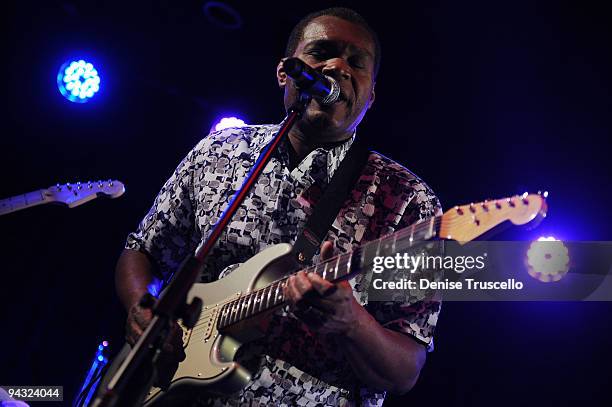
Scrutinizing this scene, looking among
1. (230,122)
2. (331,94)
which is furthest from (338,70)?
(230,122)

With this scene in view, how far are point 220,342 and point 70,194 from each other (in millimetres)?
5135

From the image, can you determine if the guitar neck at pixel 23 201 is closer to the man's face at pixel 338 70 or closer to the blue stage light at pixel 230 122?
the blue stage light at pixel 230 122

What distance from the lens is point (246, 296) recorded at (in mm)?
2330

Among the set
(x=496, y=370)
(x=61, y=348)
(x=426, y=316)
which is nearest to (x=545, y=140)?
(x=496, y=370)

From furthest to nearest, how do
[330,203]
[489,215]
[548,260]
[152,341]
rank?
[548,260] → [330,203] → [489,215] → [152,341]

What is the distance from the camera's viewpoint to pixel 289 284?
2078 mm

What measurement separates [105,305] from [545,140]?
5.56m

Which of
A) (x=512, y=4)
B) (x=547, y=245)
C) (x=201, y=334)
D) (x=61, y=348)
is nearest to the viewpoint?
(x=201, y=334)

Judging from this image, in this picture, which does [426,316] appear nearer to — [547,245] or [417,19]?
[547,245]

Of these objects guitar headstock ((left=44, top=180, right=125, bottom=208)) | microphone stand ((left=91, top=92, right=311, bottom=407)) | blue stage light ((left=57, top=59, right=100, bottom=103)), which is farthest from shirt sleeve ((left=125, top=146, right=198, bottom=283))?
blue stage light ((left=57, top=59, right=100, bottom=103))

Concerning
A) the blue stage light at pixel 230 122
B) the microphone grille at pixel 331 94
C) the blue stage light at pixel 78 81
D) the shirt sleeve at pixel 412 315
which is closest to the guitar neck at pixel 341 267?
the shirt sleeve at pixel 412 315

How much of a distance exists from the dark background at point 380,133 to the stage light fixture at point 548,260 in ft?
0.43

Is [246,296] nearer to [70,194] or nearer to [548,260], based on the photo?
[548,260]

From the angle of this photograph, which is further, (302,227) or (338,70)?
(338,70)
